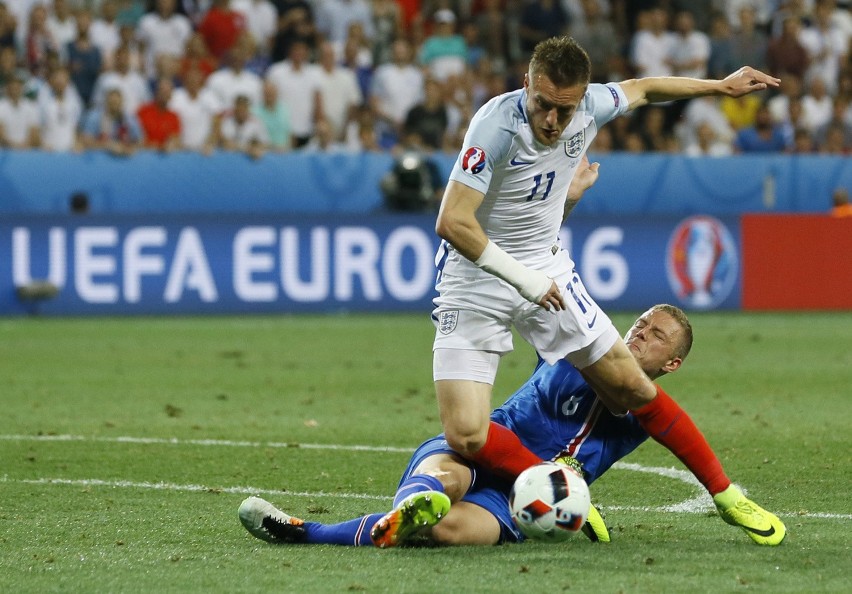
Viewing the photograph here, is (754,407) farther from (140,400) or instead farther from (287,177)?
(287,177)

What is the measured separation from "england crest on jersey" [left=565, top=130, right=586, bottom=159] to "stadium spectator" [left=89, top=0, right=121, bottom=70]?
12312 millimetres

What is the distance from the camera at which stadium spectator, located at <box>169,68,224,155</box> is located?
16312mm

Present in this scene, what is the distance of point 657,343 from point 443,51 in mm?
13184

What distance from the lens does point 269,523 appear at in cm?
508

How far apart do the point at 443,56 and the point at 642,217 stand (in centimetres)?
384

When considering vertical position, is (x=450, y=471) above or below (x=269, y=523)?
above

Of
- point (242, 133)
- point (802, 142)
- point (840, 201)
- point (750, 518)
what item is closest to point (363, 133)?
point (242, 133)

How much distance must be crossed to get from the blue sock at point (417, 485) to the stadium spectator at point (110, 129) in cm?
1152

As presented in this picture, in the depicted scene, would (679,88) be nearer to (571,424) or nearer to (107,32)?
(571,424)

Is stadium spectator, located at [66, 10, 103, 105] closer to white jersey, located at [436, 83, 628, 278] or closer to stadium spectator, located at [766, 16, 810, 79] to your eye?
stadium spectator, located at [766, 16, 810, 79]

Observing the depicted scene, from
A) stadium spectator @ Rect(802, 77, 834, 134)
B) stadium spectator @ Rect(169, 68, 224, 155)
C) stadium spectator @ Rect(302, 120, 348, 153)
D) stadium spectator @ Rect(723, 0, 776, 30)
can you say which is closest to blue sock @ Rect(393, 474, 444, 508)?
stadium spectator @ Rect(302, 120, 348, 153)

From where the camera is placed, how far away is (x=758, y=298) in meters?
16.1

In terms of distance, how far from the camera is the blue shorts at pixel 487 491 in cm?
515

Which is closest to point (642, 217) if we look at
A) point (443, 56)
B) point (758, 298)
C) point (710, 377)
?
point (758, 298)
